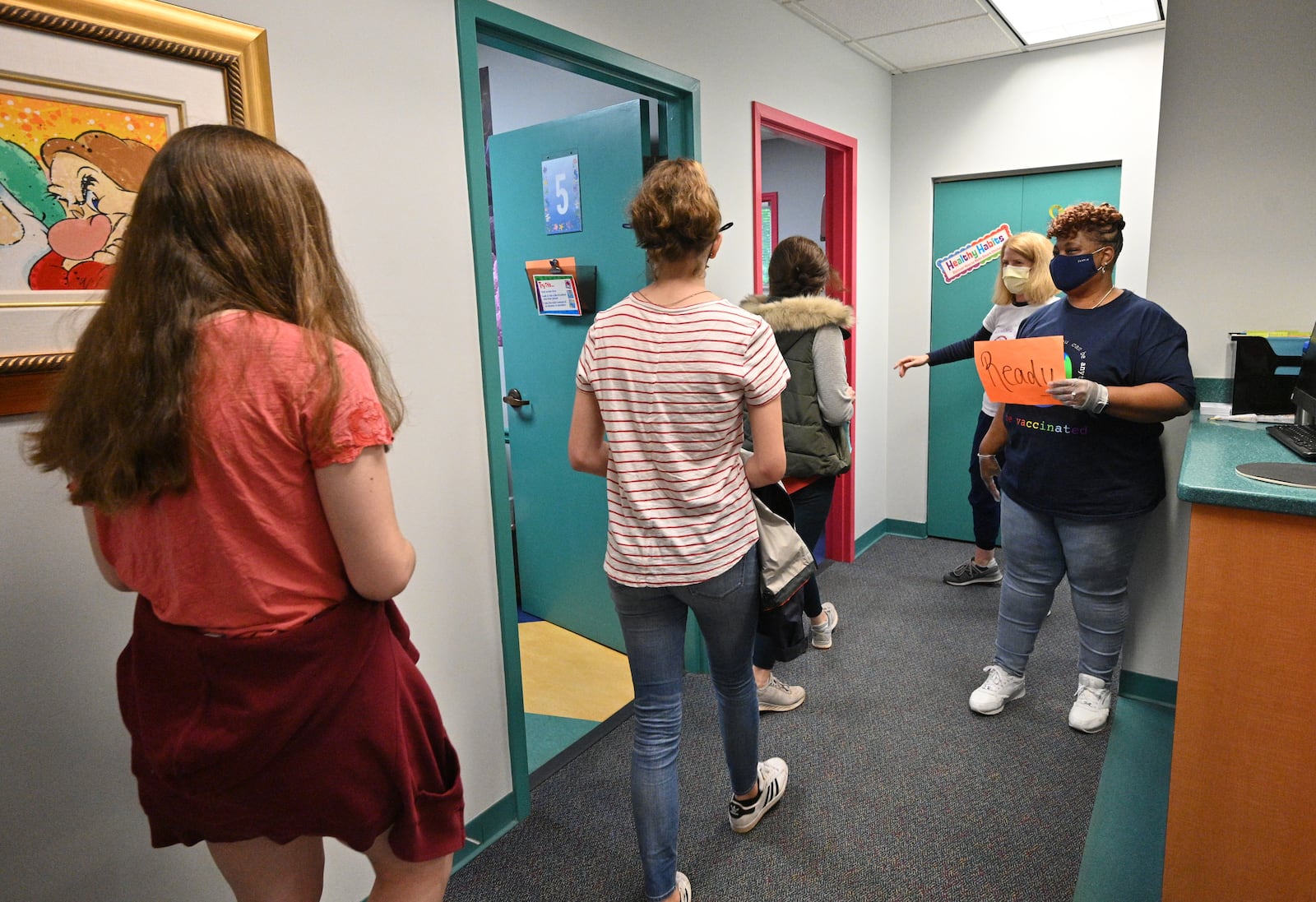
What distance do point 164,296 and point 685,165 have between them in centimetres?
87

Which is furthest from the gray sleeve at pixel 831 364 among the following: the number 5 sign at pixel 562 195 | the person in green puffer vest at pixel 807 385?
the number 5 sign at pixel 562 195

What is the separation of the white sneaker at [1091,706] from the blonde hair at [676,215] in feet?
6.01

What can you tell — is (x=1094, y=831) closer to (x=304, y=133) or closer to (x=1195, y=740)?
(x=1195, y=740)

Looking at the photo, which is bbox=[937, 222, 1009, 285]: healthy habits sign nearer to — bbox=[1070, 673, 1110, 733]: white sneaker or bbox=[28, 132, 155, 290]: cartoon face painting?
bbox=[1070, 673, 1110, 733]: white sneaker

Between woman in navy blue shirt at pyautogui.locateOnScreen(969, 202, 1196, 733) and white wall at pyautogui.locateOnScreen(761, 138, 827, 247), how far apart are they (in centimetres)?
324

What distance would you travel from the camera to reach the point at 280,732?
36.0 inches

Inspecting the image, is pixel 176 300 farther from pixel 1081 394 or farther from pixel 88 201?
pixel 1081 394

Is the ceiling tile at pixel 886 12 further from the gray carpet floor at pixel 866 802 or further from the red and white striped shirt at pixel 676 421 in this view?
the gray carpet floor at pixel 866 802

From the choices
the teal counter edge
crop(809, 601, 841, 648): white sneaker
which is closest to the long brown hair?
the teal counter edge

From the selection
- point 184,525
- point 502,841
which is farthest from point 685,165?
point 502,841

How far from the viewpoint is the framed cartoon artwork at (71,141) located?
109cm

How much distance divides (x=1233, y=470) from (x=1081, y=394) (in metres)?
0.49

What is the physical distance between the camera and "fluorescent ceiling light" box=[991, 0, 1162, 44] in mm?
2977

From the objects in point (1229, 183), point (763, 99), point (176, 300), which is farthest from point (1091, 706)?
point (176, 300)
